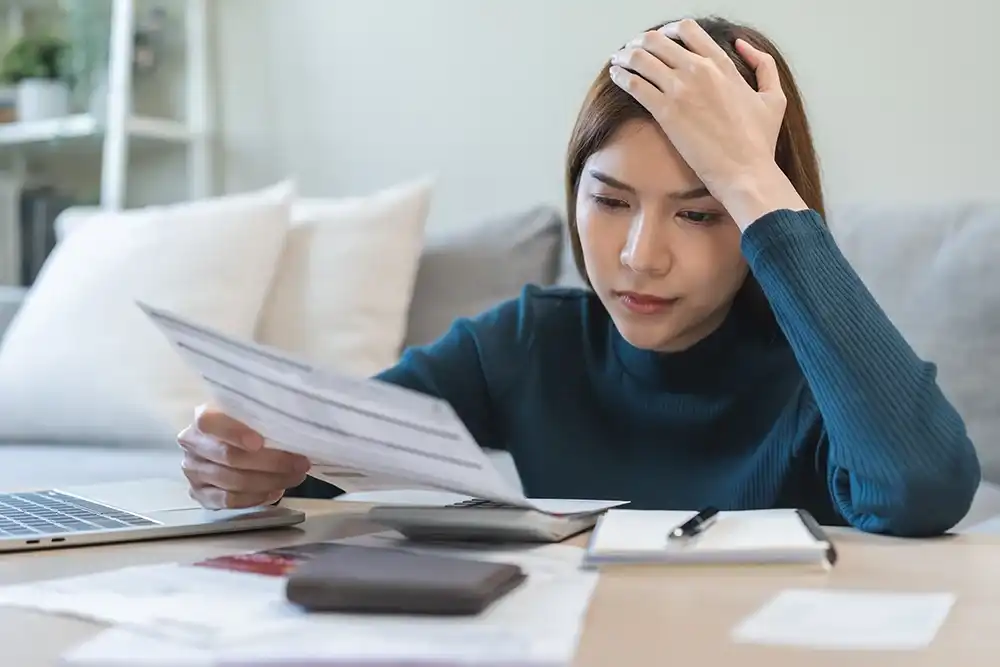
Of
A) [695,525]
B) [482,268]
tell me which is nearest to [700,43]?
[695,525]

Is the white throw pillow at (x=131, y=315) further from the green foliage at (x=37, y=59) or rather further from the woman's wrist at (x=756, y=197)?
the woman's wrist at (x=756, y=197)

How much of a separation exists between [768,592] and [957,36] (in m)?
1.54

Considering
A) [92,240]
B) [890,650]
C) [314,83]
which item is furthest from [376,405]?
[314,83]

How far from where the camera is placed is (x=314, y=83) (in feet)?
8.21

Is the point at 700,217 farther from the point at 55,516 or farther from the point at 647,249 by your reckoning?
the point at 55,516

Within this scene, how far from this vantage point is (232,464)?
84cm

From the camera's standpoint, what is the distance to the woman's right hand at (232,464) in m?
0.83

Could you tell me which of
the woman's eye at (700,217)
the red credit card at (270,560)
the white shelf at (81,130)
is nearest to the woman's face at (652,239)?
the woman's eye at (700,217)

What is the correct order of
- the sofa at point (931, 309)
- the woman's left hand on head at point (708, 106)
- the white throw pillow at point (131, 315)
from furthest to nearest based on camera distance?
1. the white throw pillow at point (131, 315)
2. the sofa at point (931, 309)
3. the woman's left hand on head at point (708, 106)

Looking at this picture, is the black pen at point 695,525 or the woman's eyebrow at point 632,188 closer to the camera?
the black pen at point 695,525

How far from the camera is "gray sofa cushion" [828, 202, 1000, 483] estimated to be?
139 centimetres

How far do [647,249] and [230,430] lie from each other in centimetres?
37

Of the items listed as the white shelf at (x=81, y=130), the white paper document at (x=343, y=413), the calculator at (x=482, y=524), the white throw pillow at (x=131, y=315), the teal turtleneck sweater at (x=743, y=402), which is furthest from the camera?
the white shelf at (x=81, y=130)

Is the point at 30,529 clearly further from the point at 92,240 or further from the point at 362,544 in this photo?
the point at 92,240
